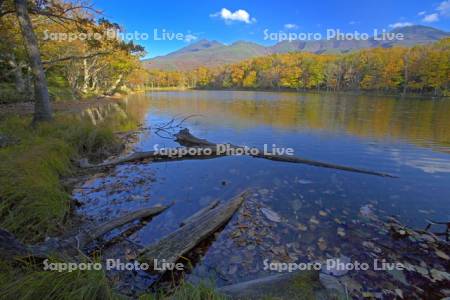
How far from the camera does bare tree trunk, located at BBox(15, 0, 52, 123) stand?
26.7 feet

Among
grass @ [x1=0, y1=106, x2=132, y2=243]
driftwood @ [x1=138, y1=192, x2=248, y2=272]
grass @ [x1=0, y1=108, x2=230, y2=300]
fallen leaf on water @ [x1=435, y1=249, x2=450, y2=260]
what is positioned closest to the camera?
grass @ [x1=0, y1=108, x2=230, y2=300]

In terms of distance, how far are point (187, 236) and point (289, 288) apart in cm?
175

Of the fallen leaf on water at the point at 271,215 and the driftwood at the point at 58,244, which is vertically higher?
the driftwood at the point at 58,244

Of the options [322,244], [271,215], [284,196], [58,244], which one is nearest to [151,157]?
[284,196]

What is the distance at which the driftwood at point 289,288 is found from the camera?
8.01 ft

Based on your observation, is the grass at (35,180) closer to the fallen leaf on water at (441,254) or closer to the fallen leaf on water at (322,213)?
the fallen leaf on water at (322,213)

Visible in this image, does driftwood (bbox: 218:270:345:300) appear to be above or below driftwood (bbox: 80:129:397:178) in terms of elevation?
below

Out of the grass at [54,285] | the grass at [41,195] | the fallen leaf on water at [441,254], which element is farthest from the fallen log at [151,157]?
the fallen leaf on water at [441,254]

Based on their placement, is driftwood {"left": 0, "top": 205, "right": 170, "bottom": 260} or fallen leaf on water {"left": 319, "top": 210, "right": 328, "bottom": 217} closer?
driftwood {"left": 0, "top": 205, "right": 170, "bottom": 260}

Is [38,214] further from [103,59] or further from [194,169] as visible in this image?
[103,59]

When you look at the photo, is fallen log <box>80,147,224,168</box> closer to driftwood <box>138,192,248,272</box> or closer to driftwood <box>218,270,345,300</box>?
driftwood <box>138,192,248,272</box>

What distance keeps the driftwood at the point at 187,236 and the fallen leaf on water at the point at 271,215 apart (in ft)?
2.19

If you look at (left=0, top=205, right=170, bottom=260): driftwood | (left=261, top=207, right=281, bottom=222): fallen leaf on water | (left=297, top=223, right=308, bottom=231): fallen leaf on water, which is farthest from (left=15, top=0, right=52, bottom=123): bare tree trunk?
(left=297, top=223, right=308, bottom=231): fallen leaf on water

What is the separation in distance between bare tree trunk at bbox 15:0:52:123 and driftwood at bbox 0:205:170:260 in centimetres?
713
